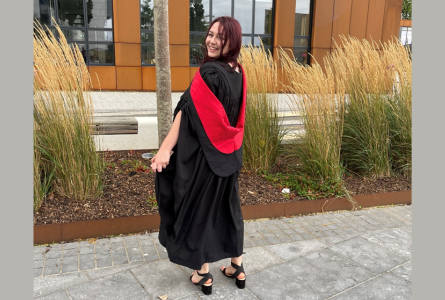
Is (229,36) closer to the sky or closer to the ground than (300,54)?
closer to the ground

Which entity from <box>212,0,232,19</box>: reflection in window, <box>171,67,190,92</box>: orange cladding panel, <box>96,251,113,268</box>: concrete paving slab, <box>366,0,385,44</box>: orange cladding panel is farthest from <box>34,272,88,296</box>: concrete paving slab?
<box>366,0,385,44</box>: orange cladding panel

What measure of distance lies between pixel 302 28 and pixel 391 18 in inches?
150

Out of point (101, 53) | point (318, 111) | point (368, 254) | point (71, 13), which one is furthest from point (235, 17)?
point (368, 254)

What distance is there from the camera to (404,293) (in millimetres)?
2475

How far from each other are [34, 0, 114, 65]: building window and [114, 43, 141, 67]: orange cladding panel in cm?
31

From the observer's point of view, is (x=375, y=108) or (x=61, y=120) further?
(x=375, y=108)

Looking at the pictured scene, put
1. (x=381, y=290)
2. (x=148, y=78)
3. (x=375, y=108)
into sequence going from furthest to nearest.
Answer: (x=148, y=78)
(x=375, y=108)
(x=381, y=290)

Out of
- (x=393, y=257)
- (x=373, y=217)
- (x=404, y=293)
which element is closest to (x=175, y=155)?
(x=404, y=293)

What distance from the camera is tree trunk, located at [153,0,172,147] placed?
3941mm

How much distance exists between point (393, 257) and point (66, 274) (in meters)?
2.54

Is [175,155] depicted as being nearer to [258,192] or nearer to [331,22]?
[258,192]

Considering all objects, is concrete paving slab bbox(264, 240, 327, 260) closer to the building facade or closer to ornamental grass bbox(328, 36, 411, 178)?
ornamental grass bbox(328, 36, 411, 178)

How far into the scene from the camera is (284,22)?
12.5m

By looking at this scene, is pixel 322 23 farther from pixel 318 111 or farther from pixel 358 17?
pixel 318 111
